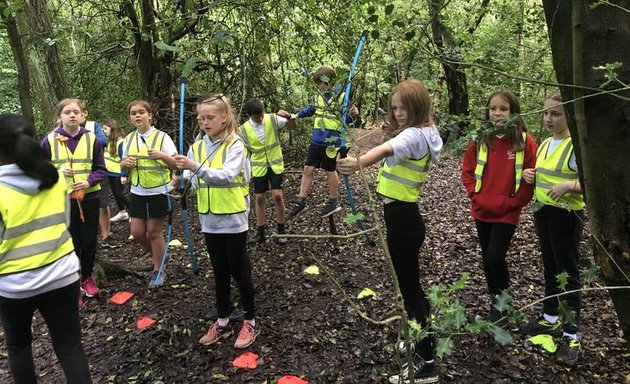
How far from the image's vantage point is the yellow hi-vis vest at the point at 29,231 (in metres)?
2.18

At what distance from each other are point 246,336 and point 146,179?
179 centimetres

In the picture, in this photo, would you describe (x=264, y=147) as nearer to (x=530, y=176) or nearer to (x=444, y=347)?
(x=530, y=176)

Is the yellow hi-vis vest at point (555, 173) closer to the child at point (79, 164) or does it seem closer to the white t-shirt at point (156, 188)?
the white t-shirt at point (156, 188)

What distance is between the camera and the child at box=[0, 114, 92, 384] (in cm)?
219

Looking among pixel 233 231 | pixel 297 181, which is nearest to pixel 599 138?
pixel 233 231

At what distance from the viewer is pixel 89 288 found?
3996 millimetres

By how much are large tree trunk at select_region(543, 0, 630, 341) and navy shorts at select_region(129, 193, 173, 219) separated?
3559 millimetres

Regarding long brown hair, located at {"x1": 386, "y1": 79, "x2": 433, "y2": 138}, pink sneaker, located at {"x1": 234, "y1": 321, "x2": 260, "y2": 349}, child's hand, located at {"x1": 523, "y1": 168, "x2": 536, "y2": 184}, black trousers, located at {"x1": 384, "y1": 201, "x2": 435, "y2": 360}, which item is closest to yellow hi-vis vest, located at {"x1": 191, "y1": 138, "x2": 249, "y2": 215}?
pink sneaker, located at {"x1": 234, "y1": 321, "x2": 260, "y2": 349}

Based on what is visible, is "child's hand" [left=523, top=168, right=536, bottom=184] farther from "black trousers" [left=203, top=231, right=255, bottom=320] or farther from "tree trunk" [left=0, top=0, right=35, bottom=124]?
"tree trunk" [left=0, top=0, right=35, bottom=124]

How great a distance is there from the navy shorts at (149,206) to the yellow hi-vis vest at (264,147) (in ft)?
4.06

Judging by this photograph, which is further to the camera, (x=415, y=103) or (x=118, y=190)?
(x=118, y=190)

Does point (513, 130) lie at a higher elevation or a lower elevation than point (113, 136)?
lower

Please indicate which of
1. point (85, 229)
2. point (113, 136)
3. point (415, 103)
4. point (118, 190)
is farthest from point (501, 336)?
point (118, 190)

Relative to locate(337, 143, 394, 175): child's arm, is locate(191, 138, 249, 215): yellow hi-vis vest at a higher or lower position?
lower
